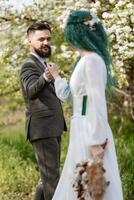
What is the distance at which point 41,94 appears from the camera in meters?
6.02

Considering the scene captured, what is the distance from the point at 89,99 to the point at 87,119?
0.15 meters

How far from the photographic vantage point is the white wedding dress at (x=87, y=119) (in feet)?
16.0

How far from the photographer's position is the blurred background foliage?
24.6ft

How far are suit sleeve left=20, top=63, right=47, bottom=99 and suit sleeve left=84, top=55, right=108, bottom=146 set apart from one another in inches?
35.4

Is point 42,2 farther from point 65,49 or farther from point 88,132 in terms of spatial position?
point 88,132

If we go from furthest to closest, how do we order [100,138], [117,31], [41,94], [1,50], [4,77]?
[4,77] → [1,50] → [117,31] → [41,94] → [100,138]

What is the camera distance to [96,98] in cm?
487

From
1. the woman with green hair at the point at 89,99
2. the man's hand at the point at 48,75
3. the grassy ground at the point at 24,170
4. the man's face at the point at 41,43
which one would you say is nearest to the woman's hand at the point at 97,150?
the woman with green hair at the point at 89,99

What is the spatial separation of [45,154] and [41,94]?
500mm

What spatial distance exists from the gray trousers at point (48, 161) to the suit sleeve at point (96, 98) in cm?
115

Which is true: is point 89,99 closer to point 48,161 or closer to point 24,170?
point 48,161

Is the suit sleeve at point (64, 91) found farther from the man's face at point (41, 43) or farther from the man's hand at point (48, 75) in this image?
the man's face at point (41, 43)

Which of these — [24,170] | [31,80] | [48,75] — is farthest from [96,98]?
[24,170]

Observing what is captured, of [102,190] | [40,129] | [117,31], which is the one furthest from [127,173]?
[102,190]
